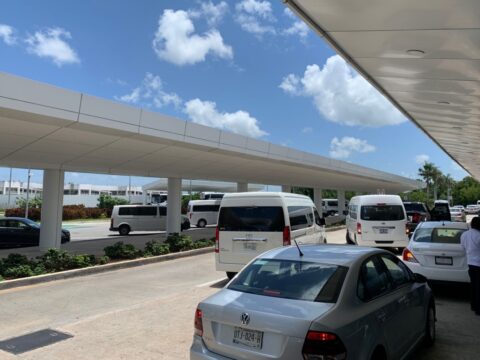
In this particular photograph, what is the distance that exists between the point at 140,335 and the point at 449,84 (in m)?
7.06

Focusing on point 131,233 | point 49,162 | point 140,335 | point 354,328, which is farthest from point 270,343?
point 131,233

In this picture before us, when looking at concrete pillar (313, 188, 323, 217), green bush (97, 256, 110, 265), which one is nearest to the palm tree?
concrete pillar (313, 188, 323, 217)

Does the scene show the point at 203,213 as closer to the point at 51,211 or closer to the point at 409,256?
the point at 51,211

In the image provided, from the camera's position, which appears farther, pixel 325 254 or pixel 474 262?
pixel 474 262

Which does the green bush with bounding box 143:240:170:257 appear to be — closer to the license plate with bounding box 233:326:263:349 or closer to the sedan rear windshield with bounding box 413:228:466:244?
the sedan rear windshield with bounding box 413:228:466:244

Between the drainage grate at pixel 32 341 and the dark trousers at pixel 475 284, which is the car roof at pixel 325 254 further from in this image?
the drainage grate at pixel 32 341

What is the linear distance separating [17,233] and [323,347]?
19426 mm

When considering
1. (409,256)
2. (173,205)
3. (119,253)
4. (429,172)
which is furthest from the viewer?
(429,172)

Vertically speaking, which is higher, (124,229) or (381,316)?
(381,316)

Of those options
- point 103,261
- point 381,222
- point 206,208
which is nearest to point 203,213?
point 206,208

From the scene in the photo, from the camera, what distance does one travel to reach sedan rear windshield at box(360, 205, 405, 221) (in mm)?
15672

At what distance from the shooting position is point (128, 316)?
7445mm

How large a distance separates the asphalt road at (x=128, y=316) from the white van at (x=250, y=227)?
2.91 ft

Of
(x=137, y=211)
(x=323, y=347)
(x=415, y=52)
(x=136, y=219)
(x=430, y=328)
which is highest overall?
(x=415, y=52)
